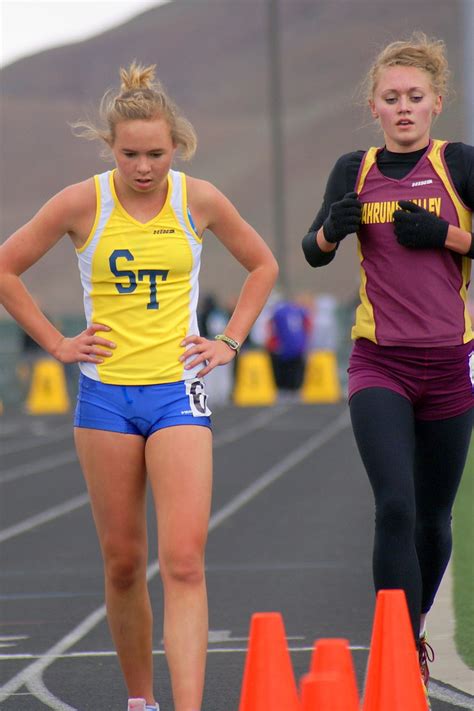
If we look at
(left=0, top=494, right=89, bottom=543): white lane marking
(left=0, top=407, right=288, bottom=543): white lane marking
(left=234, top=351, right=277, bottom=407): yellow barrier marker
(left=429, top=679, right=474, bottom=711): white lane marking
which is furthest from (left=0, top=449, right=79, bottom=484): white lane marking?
(left=429, top=679, right=474, bottom=711): white lane marking

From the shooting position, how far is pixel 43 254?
18.4 ft

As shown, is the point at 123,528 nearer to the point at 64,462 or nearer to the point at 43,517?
the point at 43,517

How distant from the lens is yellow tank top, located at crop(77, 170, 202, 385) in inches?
210

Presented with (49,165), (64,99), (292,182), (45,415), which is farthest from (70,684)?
(64,99)

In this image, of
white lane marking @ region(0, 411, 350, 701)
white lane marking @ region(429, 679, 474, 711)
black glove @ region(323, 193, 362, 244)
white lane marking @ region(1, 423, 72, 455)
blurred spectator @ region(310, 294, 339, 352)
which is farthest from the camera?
blurred spectator @ region(310, 294, 339, 352)

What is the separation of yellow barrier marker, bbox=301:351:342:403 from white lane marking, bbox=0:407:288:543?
6.63 ft

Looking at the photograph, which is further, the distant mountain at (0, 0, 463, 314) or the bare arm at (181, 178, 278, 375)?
the distant mountain at (0, 0, 463, 314)

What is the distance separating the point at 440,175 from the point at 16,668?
2884mm

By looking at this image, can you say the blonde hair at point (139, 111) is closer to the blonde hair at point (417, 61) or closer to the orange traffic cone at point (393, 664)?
the blonde hair at point (417, 61)

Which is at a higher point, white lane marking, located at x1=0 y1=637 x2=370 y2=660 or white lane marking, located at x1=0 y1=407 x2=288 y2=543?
white lane marking, located at x1=0 y1=407 x2=288 y2=543

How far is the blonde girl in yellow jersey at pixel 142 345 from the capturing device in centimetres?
526

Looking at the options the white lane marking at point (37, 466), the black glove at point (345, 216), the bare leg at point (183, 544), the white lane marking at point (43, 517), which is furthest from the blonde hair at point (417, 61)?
the white lane marking at point (37, 466)

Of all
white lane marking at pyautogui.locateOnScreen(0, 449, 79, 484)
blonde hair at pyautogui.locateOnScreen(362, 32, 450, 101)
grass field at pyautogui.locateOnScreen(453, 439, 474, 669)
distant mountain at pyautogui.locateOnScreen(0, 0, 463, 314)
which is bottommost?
grass field at pyautogui.locateOnScreen(453, 439, 474, 669)

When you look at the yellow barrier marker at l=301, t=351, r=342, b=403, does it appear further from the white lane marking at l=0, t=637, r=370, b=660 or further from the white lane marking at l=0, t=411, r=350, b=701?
the white lane marking at l=0, t=637, r=370, b=660
